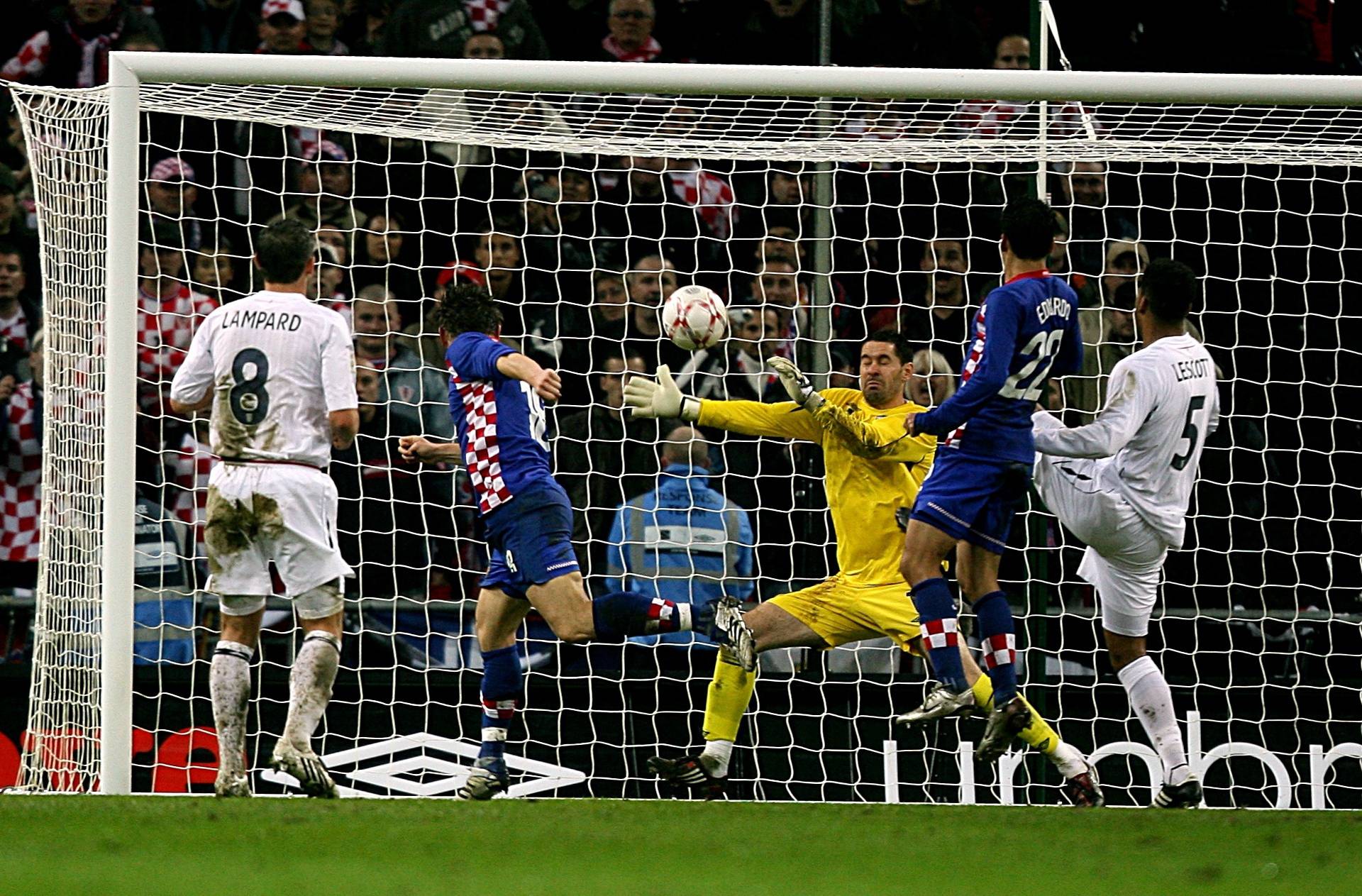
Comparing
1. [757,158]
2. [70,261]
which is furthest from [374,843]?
[757,158]

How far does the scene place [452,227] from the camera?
10.3 m

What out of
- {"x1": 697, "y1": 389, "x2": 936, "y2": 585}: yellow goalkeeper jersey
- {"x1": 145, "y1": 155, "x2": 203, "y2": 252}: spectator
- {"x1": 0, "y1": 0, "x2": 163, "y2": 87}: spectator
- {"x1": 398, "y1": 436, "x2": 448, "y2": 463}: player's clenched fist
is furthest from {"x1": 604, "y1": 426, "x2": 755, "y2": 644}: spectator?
{"x1": 0, "y1": 0, "x2": 163, "y2": 87}: spectator

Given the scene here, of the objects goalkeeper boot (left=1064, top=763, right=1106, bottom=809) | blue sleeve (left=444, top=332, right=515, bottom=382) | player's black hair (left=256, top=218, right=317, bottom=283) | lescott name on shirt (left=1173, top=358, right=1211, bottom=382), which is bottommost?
goalkeeper boot (left=1064, top=763, right=1106, bottom=809)

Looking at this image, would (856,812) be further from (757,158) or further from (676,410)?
(757,158)

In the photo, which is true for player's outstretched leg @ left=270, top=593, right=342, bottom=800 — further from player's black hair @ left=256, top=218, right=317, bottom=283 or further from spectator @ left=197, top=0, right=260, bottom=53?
spectator @ left=197, top=0, right=260, bottom=53

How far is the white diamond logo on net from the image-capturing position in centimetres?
826

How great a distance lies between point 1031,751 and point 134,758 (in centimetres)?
406

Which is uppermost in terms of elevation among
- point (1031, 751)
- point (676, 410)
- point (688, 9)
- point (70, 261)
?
point (688, 9)

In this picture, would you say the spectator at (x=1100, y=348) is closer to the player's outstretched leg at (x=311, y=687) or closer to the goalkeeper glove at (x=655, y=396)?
the goalkeeper glove at (x=655, y=396)

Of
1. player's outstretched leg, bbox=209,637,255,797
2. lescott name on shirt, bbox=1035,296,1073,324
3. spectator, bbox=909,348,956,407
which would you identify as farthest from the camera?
spectator, bbox=909,348,956,407

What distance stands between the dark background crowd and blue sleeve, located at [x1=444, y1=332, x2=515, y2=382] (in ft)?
3.74

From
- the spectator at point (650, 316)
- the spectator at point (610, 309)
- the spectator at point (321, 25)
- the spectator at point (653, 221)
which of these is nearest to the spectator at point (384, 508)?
the spectator at point (610, 309)

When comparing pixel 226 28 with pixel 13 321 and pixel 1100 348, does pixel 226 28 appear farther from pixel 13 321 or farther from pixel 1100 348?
pixel 1100 348

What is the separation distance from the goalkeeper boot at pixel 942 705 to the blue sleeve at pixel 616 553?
209 cm
